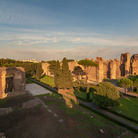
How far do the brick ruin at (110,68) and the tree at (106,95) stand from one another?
24.7m

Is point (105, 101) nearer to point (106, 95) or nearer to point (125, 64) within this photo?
point (106, 95)

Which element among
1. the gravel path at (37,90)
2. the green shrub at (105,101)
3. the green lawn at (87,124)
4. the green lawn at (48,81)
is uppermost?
the green shrub at (105,101)

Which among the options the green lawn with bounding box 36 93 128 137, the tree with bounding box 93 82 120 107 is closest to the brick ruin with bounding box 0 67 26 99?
the green lawn with bounding box 36 93 128 137

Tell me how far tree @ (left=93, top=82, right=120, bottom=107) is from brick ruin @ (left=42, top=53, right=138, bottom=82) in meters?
24.7

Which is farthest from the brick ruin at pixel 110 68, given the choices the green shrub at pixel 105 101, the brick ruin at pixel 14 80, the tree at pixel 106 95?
the brick ruin at pixel 14 80

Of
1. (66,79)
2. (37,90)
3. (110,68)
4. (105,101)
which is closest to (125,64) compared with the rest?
(110,68)

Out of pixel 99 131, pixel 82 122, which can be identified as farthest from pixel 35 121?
pixel 99 131

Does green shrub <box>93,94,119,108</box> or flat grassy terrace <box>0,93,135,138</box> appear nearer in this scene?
flat grassy terrace <box>0,93,135,138</box>

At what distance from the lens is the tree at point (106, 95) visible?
44.9 ft

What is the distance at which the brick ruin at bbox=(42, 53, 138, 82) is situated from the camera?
38.9m

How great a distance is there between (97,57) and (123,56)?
1496cm

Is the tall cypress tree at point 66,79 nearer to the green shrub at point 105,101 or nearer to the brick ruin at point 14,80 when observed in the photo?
the brick ruin at point 14,80

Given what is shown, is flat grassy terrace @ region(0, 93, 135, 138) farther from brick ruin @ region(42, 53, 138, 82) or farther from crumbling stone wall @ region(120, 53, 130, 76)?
crumbling stone wall @ region(120, 53, 130, 76)

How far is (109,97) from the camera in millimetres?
13742
